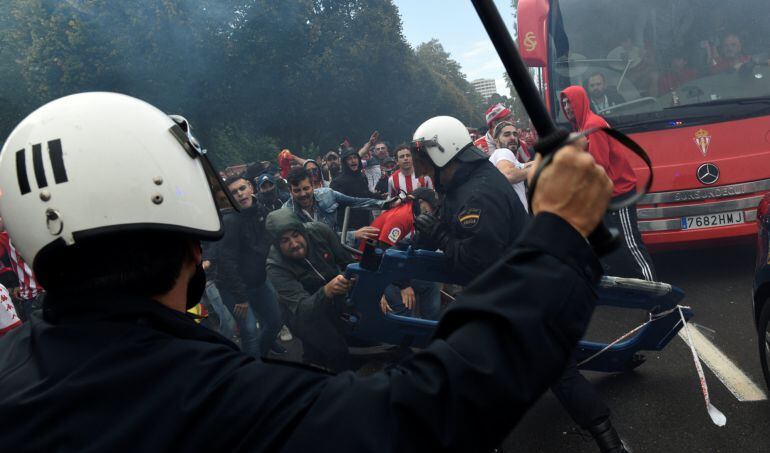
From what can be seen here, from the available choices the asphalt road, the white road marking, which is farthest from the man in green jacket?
the white road marking

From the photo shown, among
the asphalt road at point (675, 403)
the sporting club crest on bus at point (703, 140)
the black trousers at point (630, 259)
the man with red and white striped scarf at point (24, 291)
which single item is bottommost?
the asphalt road at point (675, 403)

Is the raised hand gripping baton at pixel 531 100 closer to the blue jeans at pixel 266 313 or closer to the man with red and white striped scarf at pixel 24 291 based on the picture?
the blue jeans at pixel 266 313

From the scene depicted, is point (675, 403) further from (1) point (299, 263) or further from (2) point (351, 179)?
(2) point (351, 179)

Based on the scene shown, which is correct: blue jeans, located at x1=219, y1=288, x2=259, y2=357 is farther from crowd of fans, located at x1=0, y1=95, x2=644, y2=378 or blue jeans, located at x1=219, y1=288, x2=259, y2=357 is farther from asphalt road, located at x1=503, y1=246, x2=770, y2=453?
asphalt road, located at x1=503, y1=246, x2=770, y2=453

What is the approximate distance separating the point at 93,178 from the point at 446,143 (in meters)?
2.37

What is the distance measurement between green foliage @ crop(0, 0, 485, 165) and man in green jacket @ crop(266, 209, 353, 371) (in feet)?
33.2

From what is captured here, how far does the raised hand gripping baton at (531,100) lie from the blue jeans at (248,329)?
4.21 meters

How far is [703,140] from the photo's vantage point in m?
4.88

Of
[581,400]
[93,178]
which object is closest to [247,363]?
[93,178]

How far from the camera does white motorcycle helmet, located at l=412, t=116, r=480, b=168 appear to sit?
3.18 meters

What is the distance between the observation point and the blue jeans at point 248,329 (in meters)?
4.81

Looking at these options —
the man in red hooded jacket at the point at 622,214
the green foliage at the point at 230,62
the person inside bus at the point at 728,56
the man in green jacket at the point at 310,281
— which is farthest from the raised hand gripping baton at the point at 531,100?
the green foliage at the point at 230,62

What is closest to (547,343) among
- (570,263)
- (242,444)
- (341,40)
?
(570,263)

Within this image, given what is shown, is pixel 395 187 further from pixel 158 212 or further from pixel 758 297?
pixel 158 212
